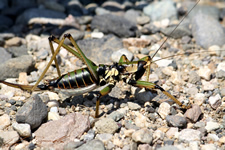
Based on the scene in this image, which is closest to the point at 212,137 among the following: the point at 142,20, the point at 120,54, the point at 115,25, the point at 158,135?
the point at 158,135

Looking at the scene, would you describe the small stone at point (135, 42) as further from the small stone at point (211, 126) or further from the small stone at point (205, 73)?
the small stone at point (211, 126)

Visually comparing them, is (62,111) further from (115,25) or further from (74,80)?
(115,25)

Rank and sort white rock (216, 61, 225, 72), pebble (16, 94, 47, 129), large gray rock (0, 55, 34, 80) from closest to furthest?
pebble (16, 94, 47, 129)
large gray rock (0, 55, 34, 80)
white rock (216, 61, 225, 72)

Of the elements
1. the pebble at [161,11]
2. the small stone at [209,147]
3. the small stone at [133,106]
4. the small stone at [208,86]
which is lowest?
the small stone at [209,147]

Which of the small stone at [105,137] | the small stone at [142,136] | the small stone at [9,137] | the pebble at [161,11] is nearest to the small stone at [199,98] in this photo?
the small stone at [142,136]

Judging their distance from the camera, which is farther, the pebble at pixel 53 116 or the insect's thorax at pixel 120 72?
the insect's thorax at pixel 120 72

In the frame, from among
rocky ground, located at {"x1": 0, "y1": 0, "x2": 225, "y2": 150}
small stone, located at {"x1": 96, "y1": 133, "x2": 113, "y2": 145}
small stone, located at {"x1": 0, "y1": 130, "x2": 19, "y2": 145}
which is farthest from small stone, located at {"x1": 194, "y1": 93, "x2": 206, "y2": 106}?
small stone, located at {"x1": 0, "y1": 130, "x2": 19, "y2": 145}

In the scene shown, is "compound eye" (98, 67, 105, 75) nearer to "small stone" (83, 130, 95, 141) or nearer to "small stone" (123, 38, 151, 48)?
"small stone" (83, 130, 95, 141)
